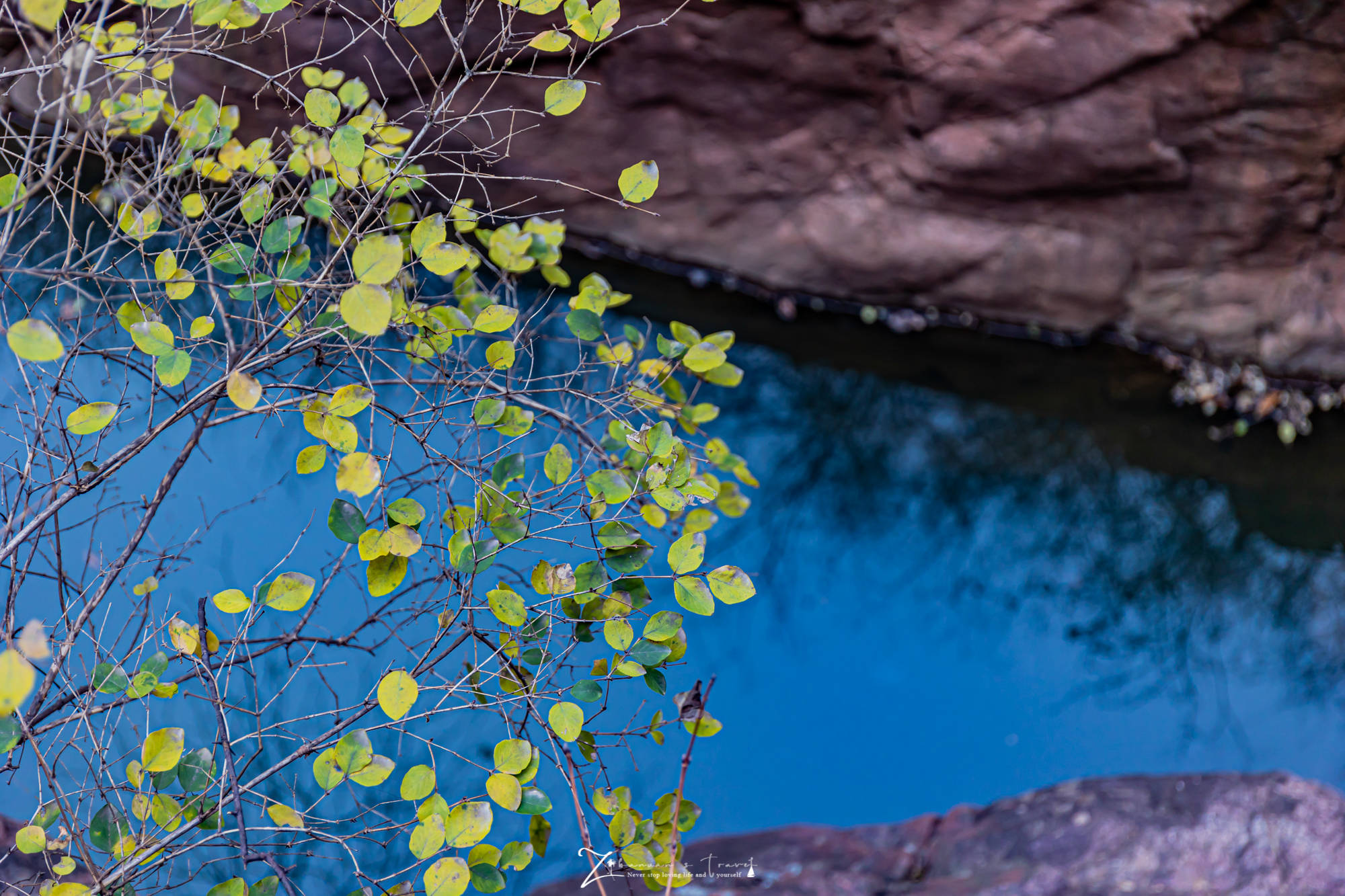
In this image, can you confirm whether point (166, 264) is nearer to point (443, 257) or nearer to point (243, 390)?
point (243, 390)

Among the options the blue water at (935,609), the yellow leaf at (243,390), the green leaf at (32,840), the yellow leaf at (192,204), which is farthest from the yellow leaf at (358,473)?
the blue water at (935,609)

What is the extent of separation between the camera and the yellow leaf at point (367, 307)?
84cm

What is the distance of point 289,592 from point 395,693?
22 centimetres

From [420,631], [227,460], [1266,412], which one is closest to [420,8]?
[420,631]

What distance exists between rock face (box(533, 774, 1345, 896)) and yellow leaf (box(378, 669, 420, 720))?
1093 mm

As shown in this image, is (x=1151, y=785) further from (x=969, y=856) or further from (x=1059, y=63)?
(x=1059, y=63)

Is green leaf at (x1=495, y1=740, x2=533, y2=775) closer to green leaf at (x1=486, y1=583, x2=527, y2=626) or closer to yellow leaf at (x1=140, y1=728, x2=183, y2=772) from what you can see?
green leaf at (x1=486, y1=583, x2=527, y2=626)

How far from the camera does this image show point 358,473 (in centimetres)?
92

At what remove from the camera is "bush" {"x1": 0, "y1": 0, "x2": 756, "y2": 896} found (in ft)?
3.23

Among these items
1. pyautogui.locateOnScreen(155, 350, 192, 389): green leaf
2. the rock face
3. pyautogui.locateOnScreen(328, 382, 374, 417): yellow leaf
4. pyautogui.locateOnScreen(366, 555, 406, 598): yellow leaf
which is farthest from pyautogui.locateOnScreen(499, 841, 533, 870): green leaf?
the rock face

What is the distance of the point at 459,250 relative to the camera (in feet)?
3.05

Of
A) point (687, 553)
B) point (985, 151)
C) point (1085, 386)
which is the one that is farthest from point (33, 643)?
point (1085, 386)

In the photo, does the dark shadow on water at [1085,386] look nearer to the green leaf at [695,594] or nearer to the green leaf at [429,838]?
the green leaf at [695,594]

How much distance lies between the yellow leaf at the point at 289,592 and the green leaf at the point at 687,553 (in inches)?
17.5
